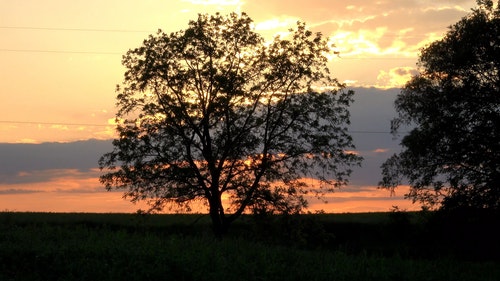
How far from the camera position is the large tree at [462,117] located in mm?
36438

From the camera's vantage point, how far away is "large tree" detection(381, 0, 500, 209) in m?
36.4

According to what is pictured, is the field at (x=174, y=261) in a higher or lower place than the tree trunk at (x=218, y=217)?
lower

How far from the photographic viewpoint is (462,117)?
122 ft

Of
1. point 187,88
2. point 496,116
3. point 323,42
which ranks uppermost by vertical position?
point 323,42

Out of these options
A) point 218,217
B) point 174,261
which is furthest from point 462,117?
point 174,261

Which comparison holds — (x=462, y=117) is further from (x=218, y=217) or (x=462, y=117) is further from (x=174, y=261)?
(x=174, y=261)

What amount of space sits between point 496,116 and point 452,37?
18.0 feet

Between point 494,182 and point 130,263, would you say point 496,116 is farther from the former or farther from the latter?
point 130,263

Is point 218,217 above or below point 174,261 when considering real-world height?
above

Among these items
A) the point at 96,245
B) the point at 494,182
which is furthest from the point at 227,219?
the point at 96,245

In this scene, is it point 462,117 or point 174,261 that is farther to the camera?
point 462,117

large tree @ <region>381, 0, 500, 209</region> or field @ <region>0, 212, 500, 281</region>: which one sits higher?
large tree @ <region>381, 0, 500, 209</region>

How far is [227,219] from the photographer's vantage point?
40562 millimetres

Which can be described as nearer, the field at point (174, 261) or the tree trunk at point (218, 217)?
the field at point (174, 261)
